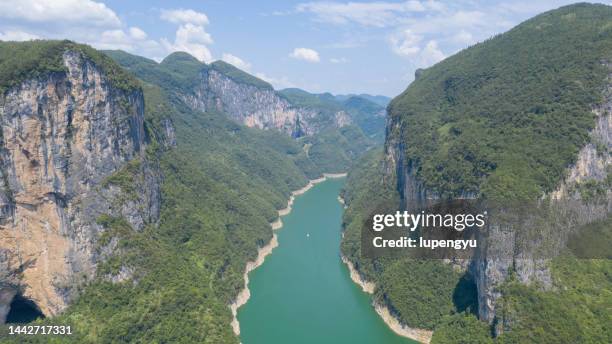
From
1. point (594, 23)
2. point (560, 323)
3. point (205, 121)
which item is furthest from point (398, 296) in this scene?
point (205, 121)

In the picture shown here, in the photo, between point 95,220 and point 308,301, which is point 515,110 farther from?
point 95,220

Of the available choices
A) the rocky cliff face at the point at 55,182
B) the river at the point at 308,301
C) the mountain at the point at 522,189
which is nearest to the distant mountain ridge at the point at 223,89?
the river at the point at 308,301

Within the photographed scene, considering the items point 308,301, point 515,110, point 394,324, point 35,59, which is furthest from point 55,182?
point 515,110

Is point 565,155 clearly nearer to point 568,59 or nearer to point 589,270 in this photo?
point 589,270

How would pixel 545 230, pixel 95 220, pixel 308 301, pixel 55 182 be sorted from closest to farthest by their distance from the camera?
pixel 545 230, pixel 55 182, pixel 95 220, pixel 308 301

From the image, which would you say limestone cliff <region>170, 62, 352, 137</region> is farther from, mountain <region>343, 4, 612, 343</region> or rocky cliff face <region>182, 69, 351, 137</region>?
mountain <region>343, 4, 612, 343</region>

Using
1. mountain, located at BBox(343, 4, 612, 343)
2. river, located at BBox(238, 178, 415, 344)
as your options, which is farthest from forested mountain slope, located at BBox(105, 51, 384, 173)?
mountain, located at BBox(343, 4, 612, 343)
